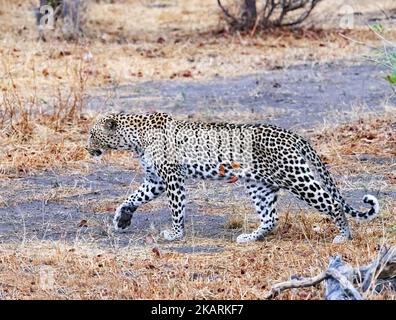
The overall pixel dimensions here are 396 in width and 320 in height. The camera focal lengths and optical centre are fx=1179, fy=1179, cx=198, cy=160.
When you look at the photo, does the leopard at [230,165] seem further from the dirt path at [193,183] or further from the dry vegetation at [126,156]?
the dirt path at [193,183]

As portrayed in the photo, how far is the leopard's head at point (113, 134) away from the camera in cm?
994

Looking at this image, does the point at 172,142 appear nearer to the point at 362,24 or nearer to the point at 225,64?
the point at 225,64

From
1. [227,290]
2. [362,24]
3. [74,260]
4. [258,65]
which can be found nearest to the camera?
[227,290]

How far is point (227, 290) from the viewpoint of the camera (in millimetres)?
7652

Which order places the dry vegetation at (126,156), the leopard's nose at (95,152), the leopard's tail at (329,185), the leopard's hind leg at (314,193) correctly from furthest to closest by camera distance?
1. the leopard's nose at (95,152)
2. the leopard's tail at (329,185)
3. the leopard's hind leg at (314,193)
4. the dry vegetation at (126,156)

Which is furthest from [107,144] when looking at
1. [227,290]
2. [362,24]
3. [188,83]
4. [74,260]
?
[362,24]

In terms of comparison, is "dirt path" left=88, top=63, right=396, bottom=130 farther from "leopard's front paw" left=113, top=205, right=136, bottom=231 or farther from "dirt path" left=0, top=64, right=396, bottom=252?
"leopard's front paw" left=113, top=205, right=136, bottom=231

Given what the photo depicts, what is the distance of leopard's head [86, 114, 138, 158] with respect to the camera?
9938mm

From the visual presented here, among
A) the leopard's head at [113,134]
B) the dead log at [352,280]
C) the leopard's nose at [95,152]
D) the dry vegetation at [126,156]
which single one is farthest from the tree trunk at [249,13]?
the dead log at [352,280]

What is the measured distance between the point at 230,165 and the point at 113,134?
119cm

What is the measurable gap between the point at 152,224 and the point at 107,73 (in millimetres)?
7761

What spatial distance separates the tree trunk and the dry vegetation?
→ 34 cm

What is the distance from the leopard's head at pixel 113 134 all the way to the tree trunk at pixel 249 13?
10.9m

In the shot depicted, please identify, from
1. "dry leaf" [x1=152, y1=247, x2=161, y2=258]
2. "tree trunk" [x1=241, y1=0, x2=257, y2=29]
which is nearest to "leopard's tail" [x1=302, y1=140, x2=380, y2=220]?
"dry leaf" [x1=152, y1=247, x2=161, y2=258]
